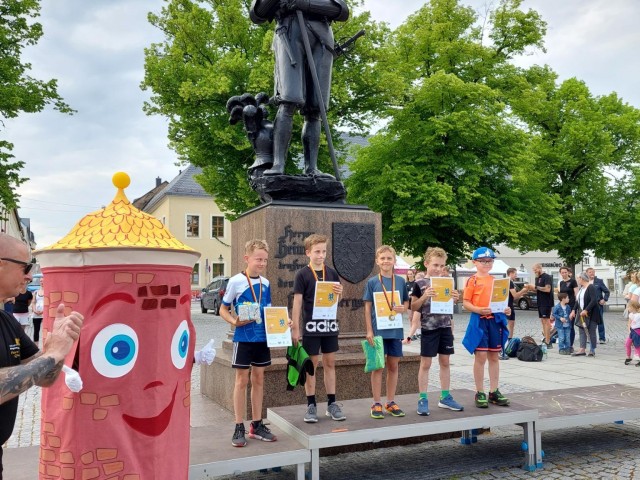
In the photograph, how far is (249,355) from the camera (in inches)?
182

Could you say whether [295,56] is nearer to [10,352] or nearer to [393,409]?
[393,409]

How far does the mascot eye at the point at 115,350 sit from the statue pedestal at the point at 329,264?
328 centimetres

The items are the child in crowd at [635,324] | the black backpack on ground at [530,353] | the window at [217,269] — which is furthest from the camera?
the window at [217,269]

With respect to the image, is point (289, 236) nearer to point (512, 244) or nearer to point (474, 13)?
point (512, 244)

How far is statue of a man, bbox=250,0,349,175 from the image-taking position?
6984 millimetres

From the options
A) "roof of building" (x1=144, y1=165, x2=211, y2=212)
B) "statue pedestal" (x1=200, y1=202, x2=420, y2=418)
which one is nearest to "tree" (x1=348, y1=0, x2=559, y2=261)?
"statue pedestal" (x1=200, y1=202, x2=420, y2=418)

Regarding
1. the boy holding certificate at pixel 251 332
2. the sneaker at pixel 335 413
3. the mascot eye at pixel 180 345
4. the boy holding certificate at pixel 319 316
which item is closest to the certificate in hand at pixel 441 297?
the boy holding certificate at pixel 319 316

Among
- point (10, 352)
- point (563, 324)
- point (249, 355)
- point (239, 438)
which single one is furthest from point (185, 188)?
point (10, 352)

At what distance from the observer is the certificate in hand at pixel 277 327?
14.9ft

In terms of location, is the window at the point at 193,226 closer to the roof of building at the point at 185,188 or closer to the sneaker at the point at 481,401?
the roof of building at the point at 185,188

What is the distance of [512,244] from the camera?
25422 millimetres

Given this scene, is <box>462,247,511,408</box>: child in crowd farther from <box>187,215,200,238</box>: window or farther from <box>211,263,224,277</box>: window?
<box>187,215,200,238</box>: window

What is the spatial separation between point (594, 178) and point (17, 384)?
30828mm

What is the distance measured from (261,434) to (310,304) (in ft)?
3.69
